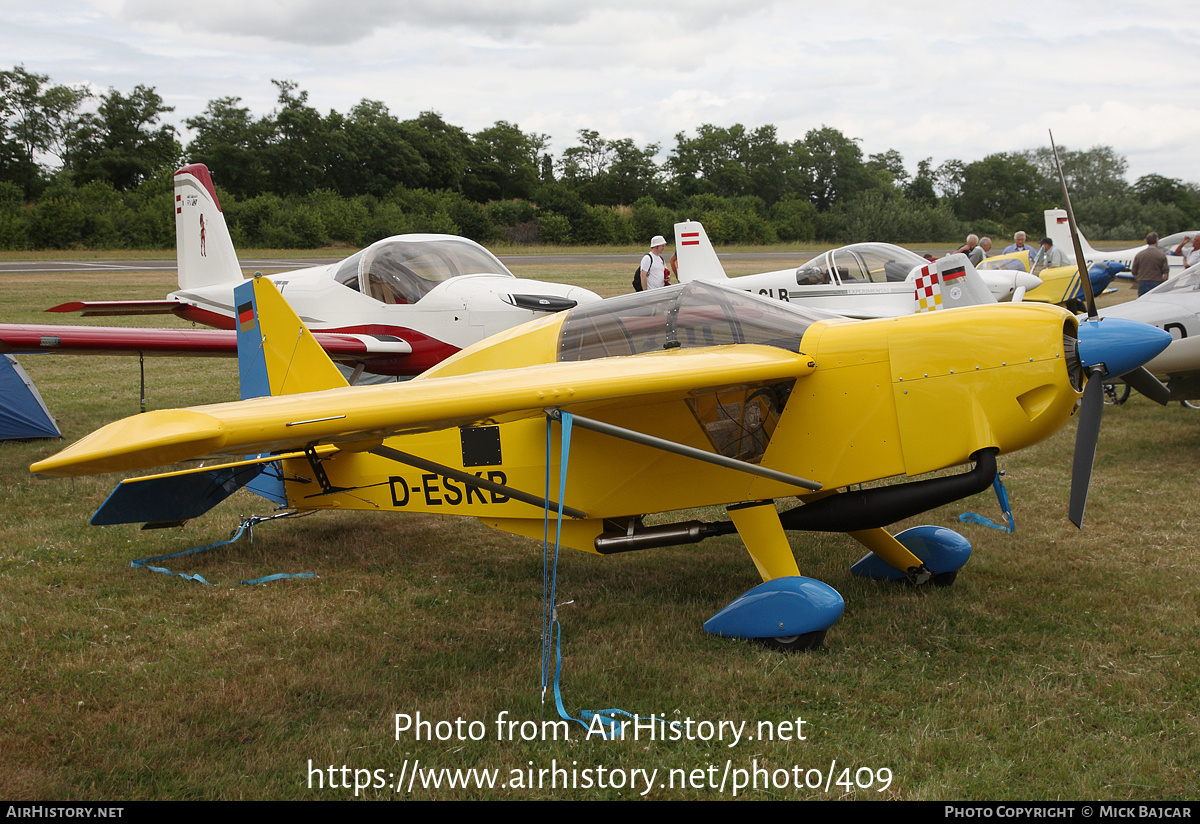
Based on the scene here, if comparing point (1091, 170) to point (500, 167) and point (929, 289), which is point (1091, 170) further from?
point (929, 289)

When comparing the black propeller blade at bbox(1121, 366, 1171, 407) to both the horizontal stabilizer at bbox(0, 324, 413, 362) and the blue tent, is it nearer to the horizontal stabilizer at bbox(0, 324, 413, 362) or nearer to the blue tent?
the horizontal stabilizer at bbox(0, 324, 413, 362)

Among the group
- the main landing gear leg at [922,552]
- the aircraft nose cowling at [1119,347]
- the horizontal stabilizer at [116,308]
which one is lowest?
the main landing gear leg at [922,552]

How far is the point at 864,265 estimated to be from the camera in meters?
13.7

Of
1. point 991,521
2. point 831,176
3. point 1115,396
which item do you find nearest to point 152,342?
point 991,521

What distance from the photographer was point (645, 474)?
4723mm

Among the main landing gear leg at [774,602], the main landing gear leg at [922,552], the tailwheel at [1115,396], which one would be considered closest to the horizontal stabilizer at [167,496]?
the main landing gear leg at [774,602]

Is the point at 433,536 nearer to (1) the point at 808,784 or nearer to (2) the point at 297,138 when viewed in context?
(1) the point at 808,784

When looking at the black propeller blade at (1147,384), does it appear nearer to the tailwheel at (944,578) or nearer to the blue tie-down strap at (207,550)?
the tailwheel at (944,578)

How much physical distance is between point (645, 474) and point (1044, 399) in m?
2.03

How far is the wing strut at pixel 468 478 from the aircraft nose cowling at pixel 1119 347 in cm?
270

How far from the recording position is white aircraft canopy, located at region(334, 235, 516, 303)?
32.3 ft

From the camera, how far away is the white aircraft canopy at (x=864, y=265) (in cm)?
1359

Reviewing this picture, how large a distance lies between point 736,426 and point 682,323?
64cm

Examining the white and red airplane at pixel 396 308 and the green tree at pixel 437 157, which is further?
the green tree at pixel 437 157
